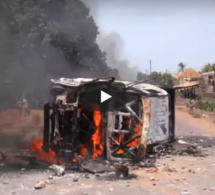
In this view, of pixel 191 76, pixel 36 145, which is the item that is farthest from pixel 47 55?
pixel 191 76

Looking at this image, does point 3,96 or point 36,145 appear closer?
point 36,145

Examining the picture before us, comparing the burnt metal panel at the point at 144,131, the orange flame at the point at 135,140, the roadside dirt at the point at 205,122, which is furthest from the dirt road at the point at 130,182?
the roadside dirt at the point at 205,122

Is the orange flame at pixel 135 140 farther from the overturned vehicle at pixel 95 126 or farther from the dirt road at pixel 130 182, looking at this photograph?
the dirt road at pixel 130 182

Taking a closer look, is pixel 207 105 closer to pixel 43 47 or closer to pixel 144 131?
pixel 43 47

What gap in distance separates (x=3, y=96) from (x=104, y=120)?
13566 mm

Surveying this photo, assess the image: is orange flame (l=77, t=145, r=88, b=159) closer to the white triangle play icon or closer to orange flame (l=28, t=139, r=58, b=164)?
orange flame (l=28, t=139, r=58, b=164)

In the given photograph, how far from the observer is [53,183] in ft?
26.1

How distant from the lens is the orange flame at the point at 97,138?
382 inches

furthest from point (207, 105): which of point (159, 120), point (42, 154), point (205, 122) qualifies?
point (42, 154)

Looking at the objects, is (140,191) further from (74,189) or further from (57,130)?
(57,130)
